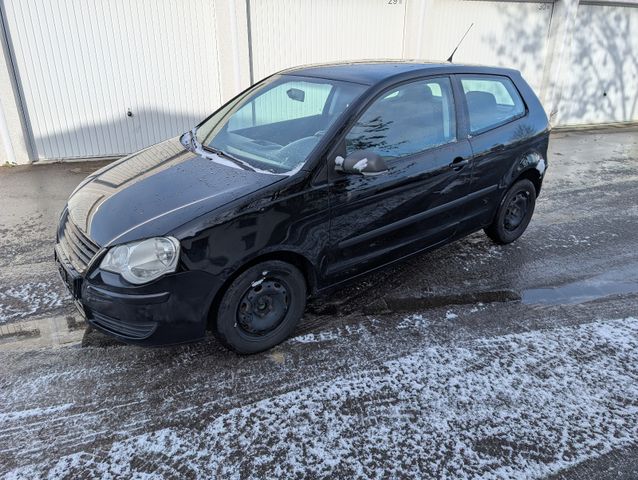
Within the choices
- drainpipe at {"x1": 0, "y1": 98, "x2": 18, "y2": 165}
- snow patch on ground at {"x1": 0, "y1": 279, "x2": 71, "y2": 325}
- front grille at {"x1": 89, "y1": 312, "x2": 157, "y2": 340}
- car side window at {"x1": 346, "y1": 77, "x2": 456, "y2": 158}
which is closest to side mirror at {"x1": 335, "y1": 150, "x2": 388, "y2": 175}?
car side window at {"x1": 346, "y1": 77, "x2": 456, "y2": 158}

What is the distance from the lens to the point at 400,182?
11.5 feet

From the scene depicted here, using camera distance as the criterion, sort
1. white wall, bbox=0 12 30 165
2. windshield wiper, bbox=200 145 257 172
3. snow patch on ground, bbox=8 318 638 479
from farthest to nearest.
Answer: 1. white wall, bbox=0 12 30 165
2. windshield wiper, bbox=200 145 257 172
3. snow patch on ground, bbox=8 318 638 479

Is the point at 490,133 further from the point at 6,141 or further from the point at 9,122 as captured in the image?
the point at 6,141

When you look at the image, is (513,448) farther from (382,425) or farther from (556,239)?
(556,239)

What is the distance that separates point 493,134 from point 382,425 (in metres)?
2.68

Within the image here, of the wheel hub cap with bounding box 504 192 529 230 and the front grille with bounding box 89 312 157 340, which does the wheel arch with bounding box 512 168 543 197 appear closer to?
the wheel hub cap with bounding box 504 192 529 230

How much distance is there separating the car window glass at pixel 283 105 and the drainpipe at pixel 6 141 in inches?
202

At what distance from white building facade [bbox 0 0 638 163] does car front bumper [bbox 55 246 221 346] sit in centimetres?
568

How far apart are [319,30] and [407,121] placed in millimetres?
5734

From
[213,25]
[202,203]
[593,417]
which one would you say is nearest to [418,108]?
[202,203]

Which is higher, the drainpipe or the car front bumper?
the car front bumper

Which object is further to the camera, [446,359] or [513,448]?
[446,359]

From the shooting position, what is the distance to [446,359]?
127 inches

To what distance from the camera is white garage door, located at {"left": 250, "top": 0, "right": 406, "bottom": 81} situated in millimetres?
8258
